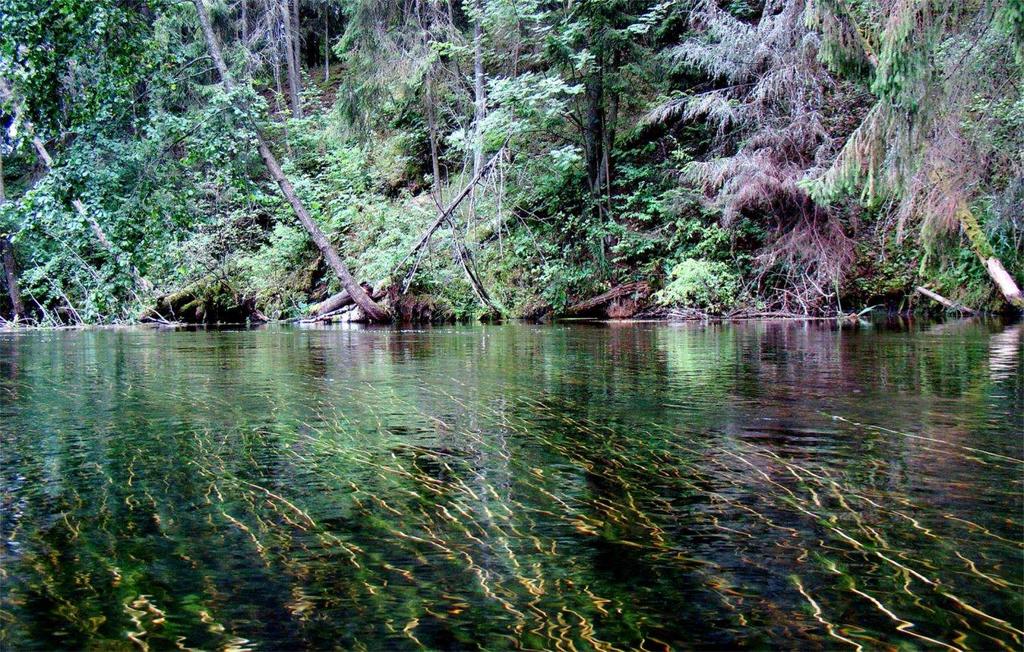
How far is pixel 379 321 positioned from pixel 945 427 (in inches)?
608

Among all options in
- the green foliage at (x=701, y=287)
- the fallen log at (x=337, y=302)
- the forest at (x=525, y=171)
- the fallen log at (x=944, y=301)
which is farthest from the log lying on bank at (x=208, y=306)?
the fallen log at (x=944, y=301)

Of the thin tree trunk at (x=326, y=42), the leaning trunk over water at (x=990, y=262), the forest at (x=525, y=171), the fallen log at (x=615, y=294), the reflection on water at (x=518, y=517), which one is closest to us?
the reflection on water at (x=518, y=517)

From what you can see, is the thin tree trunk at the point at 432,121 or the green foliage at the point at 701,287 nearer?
the green foliage at the point at 701,287

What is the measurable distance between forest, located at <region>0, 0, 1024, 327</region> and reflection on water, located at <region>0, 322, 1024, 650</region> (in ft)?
24.4

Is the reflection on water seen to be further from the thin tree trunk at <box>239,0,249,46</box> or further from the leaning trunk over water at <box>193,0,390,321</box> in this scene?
the thin tree trunk at <box>239,0,249,46</box>

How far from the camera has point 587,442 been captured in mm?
3686

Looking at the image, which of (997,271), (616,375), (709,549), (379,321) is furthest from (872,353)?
(379,321)

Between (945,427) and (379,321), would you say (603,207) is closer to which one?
(379,321)

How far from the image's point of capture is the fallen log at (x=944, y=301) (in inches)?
643

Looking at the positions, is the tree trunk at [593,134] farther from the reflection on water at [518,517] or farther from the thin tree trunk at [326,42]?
the thin tree trunk at [326,42]

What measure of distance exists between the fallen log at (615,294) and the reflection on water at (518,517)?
13.0 meters

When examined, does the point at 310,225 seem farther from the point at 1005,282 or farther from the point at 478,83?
the point at 1005,282

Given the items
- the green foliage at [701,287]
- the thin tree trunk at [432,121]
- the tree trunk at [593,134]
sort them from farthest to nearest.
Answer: the thin tree trunk at [432,121] → the tree trunk at [593,134] → the green foliage at [701,287]

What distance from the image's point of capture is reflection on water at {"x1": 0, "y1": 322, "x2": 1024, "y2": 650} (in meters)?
1.70
